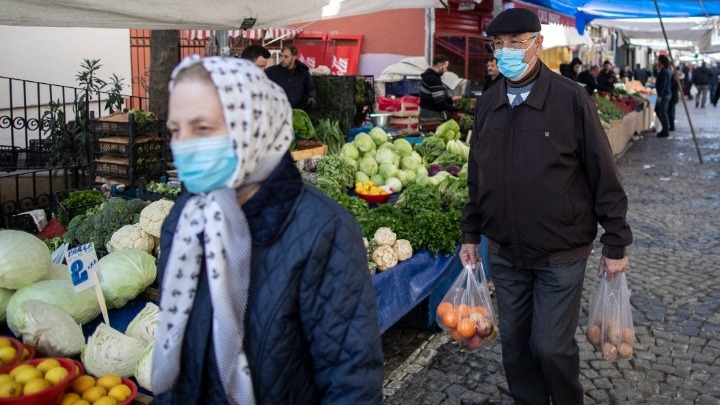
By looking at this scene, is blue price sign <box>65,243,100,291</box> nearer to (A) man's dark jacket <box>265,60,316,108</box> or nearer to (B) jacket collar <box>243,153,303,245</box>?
(B) jacket collar <box>243,153,303,245</box>

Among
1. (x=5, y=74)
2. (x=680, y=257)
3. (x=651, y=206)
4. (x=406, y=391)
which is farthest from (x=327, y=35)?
(x=406, y=391)

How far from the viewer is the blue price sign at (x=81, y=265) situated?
3.20 m

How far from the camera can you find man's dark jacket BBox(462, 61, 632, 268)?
10.6ft

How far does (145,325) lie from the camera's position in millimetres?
3359

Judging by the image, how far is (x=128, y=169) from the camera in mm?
5742

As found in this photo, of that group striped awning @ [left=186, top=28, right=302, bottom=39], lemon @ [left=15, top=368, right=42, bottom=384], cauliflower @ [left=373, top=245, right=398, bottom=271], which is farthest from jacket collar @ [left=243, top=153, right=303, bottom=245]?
striped awning @ [left=186, top=28, right=302, bottom=39]

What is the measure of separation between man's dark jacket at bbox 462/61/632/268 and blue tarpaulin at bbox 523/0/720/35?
28.8 ft

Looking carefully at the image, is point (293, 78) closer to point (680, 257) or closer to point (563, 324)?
point (680, 257)

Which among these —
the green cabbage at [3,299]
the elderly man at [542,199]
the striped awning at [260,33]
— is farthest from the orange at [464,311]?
the striped awning at [260,33]

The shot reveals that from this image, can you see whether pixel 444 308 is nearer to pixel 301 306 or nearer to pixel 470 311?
pixel 470 311

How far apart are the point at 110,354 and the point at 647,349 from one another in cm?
369

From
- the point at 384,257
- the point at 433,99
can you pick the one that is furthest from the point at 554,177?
the point at 433,99

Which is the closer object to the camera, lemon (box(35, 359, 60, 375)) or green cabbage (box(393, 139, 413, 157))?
lemon (box(35, 359, 60, 375))

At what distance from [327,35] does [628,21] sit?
8723mm
